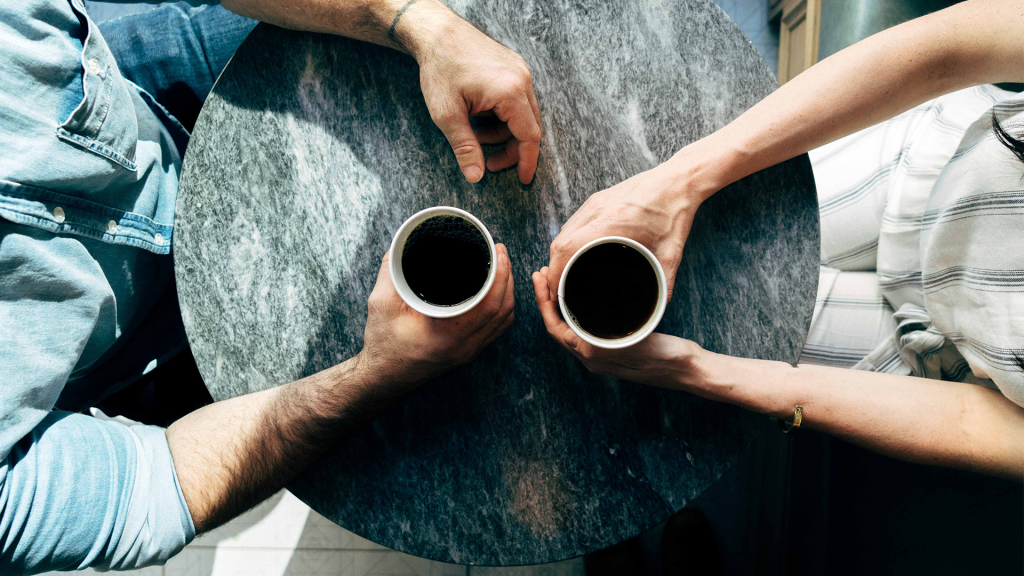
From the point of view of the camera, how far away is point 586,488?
78 centimetres

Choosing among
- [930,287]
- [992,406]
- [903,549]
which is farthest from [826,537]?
[930,287]

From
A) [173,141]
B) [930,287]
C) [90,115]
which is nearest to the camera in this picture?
[90,115]

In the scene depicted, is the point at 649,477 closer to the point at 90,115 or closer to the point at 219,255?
the point at 219,255

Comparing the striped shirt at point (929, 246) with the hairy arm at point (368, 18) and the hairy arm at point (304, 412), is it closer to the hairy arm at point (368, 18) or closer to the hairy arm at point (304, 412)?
the hairy arm at point (304, 412)

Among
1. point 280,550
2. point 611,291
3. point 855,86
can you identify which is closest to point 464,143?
point 611,291

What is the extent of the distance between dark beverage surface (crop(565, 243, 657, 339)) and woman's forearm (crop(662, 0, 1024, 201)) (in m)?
0.22

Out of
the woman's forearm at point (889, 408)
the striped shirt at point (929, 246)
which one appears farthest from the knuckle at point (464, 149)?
the striped shirt at point (929, 246)

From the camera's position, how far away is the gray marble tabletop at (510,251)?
2.56 feet

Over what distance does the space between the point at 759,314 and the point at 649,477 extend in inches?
13.6

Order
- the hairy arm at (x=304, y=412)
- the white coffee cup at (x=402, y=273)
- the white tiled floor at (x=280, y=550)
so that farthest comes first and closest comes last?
the white tiled floor at (x=280, y=550) < the hairy arm at (x=304, y=412) < the white coffee cup at (x=402, y=273)

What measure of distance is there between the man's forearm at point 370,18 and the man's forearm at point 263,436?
56cm

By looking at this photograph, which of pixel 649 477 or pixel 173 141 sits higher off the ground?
pixel 173 141

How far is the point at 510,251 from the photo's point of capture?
0.80m

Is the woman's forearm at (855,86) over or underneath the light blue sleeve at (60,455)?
over
